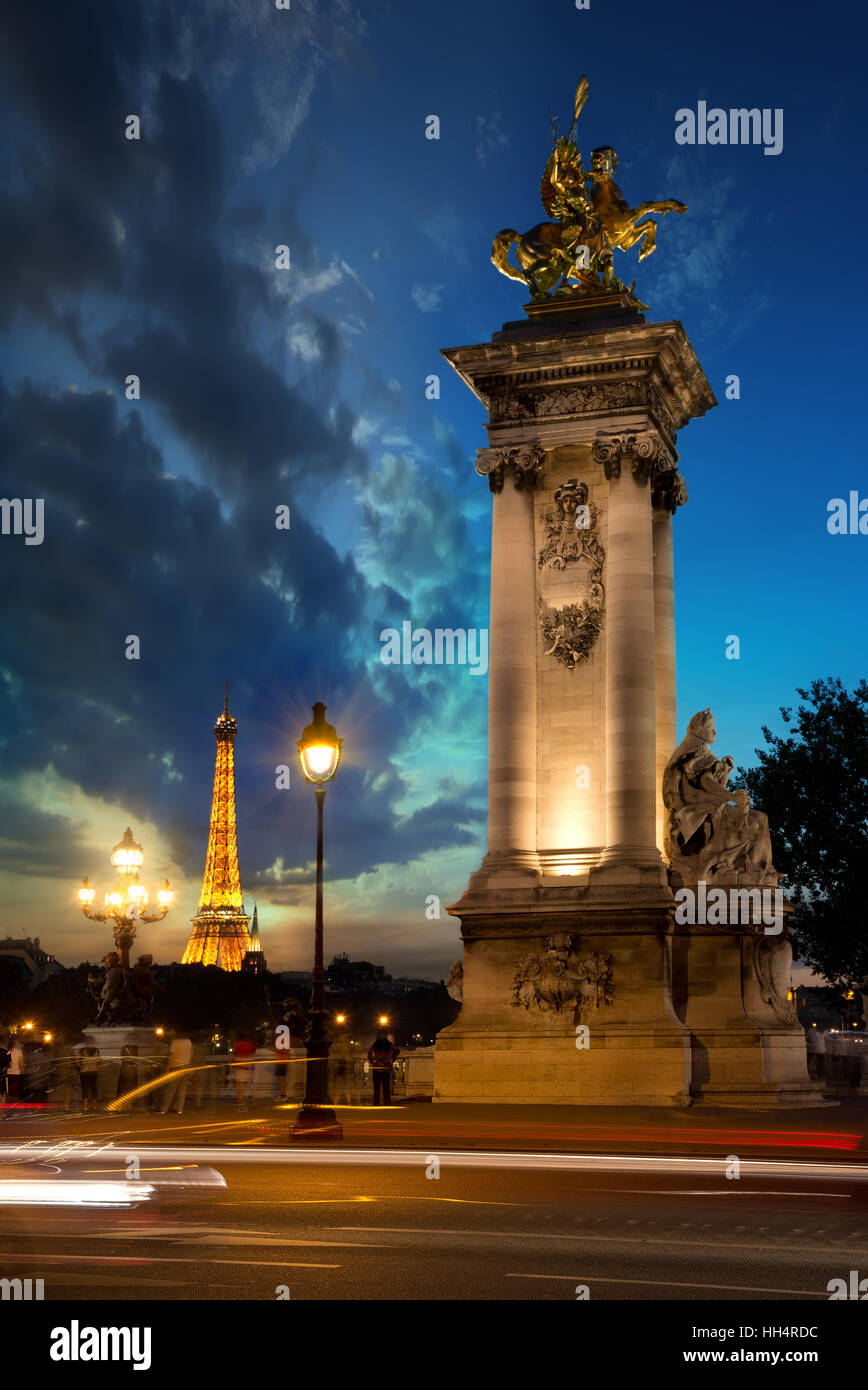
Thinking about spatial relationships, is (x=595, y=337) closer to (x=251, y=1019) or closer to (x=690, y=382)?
(x=690, y=382)

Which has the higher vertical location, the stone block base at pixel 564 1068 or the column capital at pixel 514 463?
the column capital at pixel 514 463

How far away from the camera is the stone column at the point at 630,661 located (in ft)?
108

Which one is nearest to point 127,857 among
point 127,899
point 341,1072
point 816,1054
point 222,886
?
point 127,899

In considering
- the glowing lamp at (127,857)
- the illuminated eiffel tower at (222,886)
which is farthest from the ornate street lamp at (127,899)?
the illuminated eiffel tower at (222,886)

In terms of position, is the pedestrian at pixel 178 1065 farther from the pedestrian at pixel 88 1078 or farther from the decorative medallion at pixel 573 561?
the decorative medallion at pixel 573 561

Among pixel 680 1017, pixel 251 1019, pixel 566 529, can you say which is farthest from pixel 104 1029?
pixel 251 1019

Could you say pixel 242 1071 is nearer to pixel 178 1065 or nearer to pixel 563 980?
pixel 178 1065

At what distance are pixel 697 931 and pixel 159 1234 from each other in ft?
67.4

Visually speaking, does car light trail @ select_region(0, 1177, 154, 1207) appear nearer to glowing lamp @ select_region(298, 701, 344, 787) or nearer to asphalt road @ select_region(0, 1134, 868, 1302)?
asphalt road @ select_region(0, 1134, 868, 1302)

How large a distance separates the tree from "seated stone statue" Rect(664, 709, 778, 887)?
28.1m

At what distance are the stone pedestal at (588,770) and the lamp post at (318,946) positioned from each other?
26.8 feet

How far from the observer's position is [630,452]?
3447cm

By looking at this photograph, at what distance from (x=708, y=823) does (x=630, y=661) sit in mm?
3837
